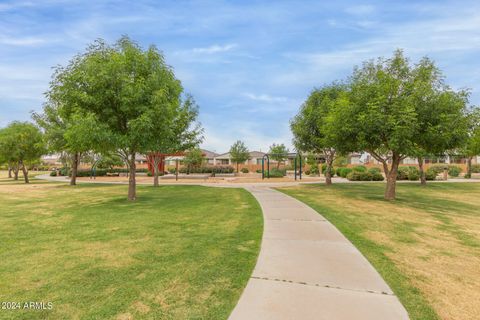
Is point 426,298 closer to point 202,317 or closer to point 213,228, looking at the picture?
point 202,317

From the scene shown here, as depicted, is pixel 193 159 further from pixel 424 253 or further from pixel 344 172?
pixel 424 253

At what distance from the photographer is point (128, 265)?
476 cm

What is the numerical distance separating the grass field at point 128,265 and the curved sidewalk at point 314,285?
0.29 meters

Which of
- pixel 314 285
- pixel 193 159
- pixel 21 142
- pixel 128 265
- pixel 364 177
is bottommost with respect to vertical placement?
pixel 128 265

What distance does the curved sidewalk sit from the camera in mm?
3127

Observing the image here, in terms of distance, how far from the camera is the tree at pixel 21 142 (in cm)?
2708

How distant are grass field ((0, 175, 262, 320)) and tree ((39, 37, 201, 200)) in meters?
4.12

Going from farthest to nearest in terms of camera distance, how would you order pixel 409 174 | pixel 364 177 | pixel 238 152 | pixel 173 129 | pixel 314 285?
pixel 238 152, pixel 409 174, pixel 364 177, pixel 173 129, pixel 314 285

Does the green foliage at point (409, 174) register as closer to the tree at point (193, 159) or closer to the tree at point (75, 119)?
the tree at point (193, 159)

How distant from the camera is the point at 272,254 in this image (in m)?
5.09

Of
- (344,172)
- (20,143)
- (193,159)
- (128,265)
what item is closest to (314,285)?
(128,265)

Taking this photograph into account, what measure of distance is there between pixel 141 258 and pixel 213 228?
2.53 metres

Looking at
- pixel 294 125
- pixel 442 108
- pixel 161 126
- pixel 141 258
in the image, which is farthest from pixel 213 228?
pixel 294 125

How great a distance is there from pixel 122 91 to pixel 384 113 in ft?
37.5
